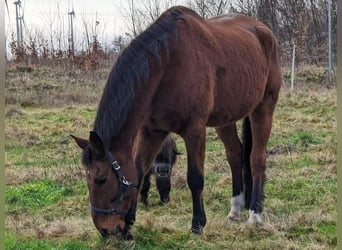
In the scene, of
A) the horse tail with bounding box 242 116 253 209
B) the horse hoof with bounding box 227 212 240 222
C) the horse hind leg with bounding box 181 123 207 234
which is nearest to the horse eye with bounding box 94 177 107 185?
the horse hind leg with bounding box 181 123 207 234

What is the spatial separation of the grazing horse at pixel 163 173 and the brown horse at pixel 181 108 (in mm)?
525

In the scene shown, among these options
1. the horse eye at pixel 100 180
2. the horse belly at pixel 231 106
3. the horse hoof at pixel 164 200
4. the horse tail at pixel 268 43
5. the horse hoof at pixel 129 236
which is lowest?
the horse hoof at pixel 164 200

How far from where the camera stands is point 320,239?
12.7 ft

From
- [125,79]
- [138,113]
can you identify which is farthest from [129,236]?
[125,79]

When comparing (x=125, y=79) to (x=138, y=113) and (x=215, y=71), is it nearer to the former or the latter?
(x=138, y=113)

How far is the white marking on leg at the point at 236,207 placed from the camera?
4.74 m

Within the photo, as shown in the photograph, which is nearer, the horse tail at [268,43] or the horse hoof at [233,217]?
the horse hoof at [233,217]

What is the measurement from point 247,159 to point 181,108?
145 cm

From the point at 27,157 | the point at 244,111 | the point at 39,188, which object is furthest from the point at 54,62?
the point at 244,111

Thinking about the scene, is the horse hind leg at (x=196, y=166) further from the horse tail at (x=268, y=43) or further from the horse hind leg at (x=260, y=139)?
the horse tail at (x=268, y=43)

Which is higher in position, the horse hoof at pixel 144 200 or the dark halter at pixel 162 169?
the dark halter at pixel 162 169

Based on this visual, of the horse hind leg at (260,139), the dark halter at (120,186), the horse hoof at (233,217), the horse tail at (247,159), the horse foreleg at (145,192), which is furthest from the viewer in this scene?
the horse foreleg at (145,192)

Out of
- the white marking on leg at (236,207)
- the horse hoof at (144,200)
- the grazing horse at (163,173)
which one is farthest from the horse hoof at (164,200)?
the white marking on leg at (236,207)

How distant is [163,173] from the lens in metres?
5.41
